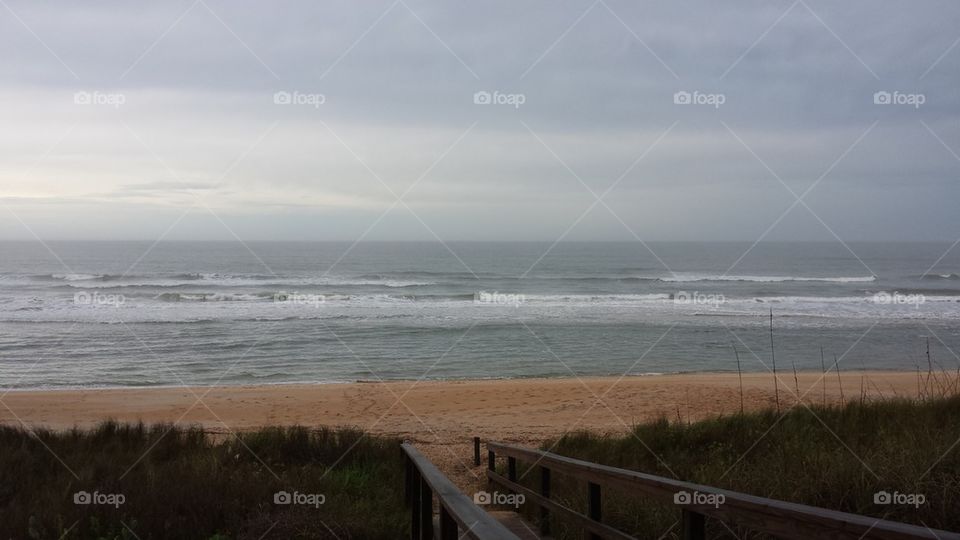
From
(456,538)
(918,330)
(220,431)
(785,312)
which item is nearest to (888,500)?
(456,538)

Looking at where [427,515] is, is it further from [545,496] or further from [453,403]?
[453,403]

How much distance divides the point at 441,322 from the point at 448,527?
3084cm

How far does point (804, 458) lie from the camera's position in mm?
6113

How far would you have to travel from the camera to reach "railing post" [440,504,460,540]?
2.58 m

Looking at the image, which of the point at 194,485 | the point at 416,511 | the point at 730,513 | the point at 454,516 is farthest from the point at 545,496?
the point at 454,516

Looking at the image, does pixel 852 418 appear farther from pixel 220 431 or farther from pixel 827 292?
pixel 827 292

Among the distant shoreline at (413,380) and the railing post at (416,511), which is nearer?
the railing post at (416,511)

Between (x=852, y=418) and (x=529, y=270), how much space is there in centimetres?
5643

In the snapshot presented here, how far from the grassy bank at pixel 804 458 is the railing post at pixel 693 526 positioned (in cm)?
108

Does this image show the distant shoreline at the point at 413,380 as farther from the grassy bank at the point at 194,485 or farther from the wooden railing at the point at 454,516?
the wooden railing at the point at 454,516

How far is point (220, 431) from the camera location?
43.5ft

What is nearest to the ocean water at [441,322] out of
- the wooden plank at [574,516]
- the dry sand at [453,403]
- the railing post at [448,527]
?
the dry sand at [453,403]

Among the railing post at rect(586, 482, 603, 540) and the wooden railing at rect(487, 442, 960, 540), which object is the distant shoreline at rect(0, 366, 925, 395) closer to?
the wooden railing at rect(487, 442, 960, 540)

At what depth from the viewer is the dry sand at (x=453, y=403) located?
47.9ft
